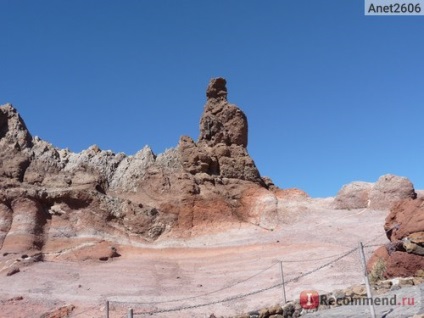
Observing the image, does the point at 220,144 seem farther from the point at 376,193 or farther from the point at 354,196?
the point at 376,193

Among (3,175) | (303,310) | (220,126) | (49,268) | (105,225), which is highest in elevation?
(220,126)

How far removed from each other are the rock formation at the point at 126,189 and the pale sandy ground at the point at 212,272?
217 cm

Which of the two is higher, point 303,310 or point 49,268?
point 49,268

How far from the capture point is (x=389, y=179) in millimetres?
33844

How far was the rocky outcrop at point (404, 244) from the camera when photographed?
1566 centimetres

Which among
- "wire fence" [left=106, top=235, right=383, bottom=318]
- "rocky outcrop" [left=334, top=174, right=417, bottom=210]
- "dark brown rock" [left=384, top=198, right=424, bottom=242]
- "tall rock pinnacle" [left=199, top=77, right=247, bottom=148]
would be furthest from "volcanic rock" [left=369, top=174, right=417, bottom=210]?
"dark brown rock" [left=384, top=198, right=424, bottom=242]

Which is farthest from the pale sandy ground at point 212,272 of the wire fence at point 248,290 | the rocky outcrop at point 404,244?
the rocky outcrop at point 404,244

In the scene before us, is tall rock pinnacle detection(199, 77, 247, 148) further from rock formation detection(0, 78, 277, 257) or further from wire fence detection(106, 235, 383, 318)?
wire fence detection(106, 235, 383, 318)

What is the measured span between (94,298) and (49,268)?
629 cm

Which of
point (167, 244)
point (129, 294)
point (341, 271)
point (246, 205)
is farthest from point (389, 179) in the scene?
point (129, 294)

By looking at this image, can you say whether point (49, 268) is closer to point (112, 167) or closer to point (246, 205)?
point (112, 167)

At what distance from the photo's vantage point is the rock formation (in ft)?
106

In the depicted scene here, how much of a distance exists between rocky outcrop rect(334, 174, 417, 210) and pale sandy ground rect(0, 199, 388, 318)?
1011 mm

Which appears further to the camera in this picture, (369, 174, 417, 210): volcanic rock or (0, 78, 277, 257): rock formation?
(369, 174, 417, 210): volcanic rock
